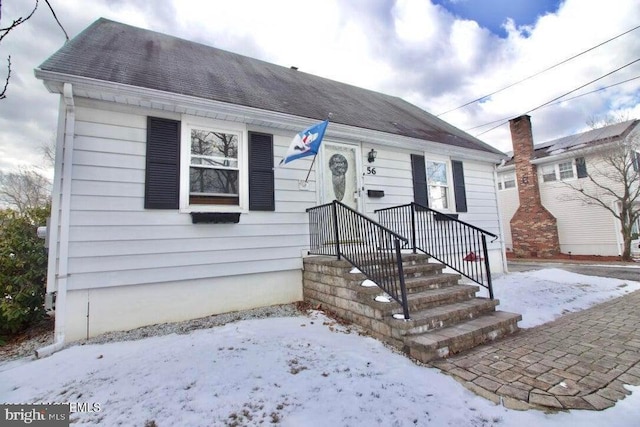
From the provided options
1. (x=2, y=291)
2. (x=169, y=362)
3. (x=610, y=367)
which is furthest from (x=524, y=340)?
(x=2, y=291)

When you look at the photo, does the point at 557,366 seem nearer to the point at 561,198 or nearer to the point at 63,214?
the point at 63,214

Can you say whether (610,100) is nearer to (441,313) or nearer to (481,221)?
(481,221)

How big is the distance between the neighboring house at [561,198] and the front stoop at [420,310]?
11743 millimetres

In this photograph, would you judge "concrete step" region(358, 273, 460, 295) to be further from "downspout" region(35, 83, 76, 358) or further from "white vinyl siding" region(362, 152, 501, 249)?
"downspout" region(35, 83, 76, 358)

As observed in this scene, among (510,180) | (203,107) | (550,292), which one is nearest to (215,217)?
A: (203,107)

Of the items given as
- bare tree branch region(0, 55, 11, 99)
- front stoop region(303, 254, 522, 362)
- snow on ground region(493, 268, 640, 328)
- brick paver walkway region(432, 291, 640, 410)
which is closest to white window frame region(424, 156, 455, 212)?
snow on ground region(493, 268, 640, 328)

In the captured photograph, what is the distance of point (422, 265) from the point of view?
458 cm

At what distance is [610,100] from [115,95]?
53.5 ft

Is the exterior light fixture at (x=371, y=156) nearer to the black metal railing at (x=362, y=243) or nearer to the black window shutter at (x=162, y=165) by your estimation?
the black metal railing at (x=362, y=243)

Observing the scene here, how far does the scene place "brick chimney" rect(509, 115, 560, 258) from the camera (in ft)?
42.5

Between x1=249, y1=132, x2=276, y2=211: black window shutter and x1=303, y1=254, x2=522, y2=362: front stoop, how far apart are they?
1284 millimetres

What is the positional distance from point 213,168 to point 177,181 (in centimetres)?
58

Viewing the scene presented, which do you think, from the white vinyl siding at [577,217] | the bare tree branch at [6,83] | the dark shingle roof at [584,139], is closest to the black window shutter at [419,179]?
the bare tree branch at [6,83]

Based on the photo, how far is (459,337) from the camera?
3051 mm
